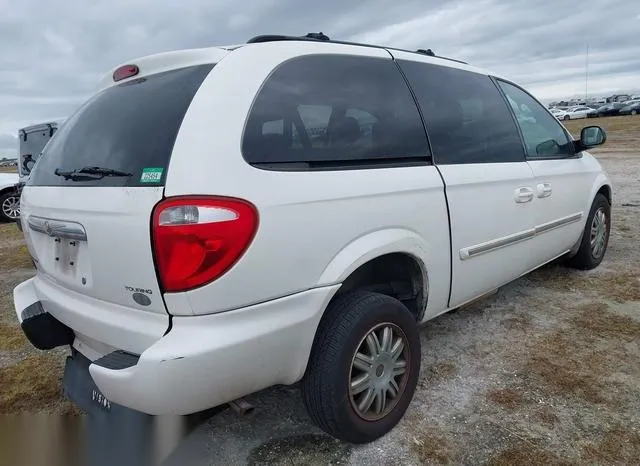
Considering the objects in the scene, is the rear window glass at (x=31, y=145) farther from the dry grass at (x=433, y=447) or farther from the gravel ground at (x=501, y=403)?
the dry grass at (x=433, y=447)

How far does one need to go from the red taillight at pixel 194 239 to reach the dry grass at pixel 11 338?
2677 millimetres

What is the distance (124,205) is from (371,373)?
1304 millimetres

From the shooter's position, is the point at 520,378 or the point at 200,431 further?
the point at 520,378

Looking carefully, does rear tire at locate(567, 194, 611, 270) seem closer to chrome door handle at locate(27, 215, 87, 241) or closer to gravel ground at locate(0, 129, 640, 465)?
gravel ground at locate(0, 129, 640, 465)

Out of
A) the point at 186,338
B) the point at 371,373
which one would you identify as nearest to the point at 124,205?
the point at 186,338

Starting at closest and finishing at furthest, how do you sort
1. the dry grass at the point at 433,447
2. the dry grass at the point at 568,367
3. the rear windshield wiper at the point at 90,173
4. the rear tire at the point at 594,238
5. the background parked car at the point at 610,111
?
the rear windshield wiper at the point at 90,173 < the dry grass at the point at 433,447 < the dry grass at the point at 568,367 < the rear tire at the point at 594,238 < the background parked car at the point at 610,111

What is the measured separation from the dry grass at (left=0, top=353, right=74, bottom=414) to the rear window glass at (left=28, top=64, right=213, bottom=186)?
1291mm

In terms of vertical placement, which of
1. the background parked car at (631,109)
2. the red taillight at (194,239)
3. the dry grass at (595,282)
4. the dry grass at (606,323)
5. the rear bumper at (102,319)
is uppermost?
the background parked car at (631,109)

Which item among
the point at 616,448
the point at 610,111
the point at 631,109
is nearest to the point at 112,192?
the point at 616,448

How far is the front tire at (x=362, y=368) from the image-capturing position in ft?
7.13

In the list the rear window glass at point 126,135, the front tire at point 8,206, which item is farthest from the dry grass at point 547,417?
the front tire at point 8,206

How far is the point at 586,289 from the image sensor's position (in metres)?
4.32

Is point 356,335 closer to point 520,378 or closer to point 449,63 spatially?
point 520,378

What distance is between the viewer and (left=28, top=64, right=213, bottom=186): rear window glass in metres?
1.95
